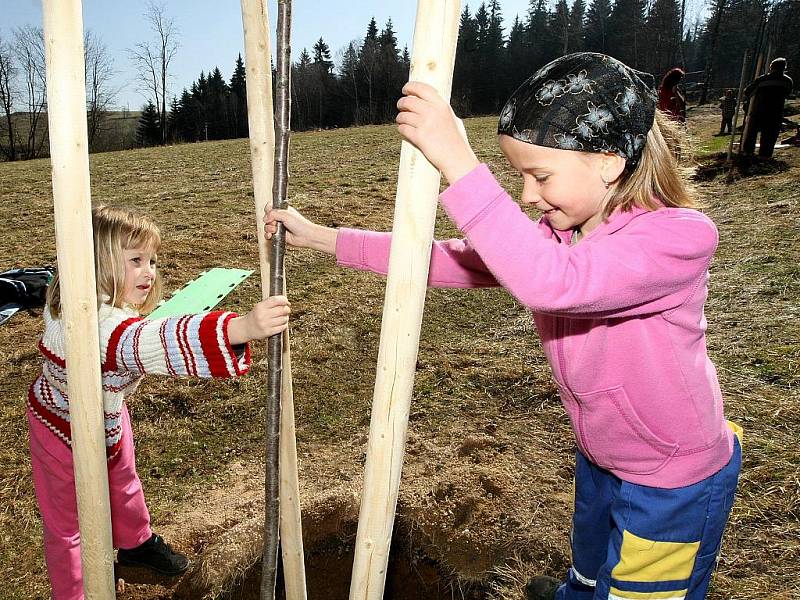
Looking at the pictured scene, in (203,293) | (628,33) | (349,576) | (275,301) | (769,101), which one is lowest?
(349,576)

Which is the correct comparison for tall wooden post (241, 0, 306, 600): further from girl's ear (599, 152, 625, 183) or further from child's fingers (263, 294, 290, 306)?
girl's ear (599, 152, 625, 183)

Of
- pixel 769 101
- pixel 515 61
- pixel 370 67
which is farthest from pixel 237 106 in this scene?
pixel 769 101

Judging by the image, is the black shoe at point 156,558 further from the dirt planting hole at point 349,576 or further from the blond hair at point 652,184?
the blond hair at point 652,184

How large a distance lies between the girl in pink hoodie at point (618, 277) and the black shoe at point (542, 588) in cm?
83

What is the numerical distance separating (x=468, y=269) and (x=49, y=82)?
113 cm

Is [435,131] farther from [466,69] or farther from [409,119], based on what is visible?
[466,69]

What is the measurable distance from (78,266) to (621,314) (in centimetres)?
118

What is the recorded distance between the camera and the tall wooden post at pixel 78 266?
1.24 m

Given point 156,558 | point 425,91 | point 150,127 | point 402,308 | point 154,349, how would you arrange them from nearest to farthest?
1. point 425,91
2. point 402,308
3. point 154,349
4. point 156,558
5. point 150,127

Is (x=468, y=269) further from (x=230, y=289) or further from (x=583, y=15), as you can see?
(x=583, y=15)

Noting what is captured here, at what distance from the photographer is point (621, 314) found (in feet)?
4.45

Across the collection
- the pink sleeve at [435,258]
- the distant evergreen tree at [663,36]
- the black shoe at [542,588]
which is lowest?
the black shoe at [542,588]

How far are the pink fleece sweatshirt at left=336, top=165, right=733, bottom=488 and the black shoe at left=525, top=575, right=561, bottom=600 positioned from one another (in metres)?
0.96

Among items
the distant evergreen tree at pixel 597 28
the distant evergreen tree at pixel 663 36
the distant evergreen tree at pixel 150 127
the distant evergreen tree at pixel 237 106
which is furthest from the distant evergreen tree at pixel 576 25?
the distant evergreen tree at pixel 150 127
